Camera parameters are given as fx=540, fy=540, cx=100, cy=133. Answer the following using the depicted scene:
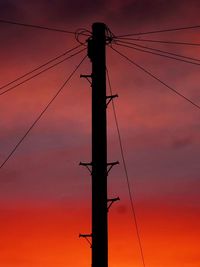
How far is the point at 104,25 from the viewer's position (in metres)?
15.2

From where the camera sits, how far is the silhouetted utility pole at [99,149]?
13773mm

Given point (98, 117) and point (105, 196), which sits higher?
point (98, 117)

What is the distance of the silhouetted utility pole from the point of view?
45.2ft

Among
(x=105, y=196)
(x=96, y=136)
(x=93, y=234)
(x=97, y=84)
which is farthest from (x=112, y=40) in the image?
(x=93, y=234)

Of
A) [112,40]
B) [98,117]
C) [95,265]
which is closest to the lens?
[95,265]

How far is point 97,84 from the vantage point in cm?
1480

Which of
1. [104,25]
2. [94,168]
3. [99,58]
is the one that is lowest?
[94,168]

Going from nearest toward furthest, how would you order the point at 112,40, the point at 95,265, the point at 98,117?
1. the point at 95,265
2. the point at 98,117
3. the point at 112,40

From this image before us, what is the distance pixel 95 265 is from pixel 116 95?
4.49 meters

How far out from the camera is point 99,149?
1434cm

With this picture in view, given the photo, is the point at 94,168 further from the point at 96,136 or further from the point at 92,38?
the point at 92,38

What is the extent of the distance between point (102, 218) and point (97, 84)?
3656 millimetres

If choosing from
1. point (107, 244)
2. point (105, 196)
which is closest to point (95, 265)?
point (107, 244)

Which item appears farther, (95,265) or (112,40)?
(112,40)
